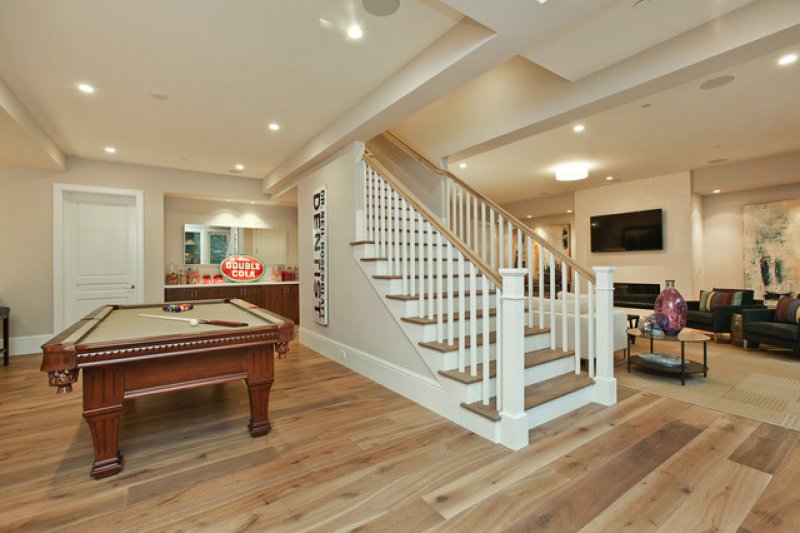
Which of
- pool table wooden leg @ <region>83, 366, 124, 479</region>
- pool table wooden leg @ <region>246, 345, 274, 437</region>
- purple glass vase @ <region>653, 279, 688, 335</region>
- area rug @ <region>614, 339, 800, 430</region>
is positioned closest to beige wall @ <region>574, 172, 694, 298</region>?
area rug @ <region>614, 339, 800, 430</region>

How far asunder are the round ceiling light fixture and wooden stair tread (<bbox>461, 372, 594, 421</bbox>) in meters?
2.65

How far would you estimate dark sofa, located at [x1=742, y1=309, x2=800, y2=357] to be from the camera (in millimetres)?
4406

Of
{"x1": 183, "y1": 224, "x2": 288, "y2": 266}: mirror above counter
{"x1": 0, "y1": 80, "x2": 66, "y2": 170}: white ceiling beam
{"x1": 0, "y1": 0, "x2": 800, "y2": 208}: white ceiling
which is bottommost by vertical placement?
{"x1": 183, "y1": 224, "x2": 288, "y2": 266}: mirror above counter

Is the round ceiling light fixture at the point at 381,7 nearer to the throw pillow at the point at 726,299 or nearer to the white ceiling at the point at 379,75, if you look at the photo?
the white ceiling at the point at 379,75

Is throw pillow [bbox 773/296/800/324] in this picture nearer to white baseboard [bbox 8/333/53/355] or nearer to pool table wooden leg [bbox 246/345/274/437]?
pool table wooden leg [bbox 246/345/274/437]

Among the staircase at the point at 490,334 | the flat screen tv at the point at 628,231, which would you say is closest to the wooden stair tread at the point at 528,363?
the staircase at the point at 490,334

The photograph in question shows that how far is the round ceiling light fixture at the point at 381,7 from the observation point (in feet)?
7.37

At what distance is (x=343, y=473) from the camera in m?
2.08

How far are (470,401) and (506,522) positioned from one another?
965mm

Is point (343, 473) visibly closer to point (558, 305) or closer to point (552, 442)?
point (552, 442)

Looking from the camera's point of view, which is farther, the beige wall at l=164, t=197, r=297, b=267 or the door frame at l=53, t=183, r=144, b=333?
the beige wall at l=164, t=197, r=297, b=267

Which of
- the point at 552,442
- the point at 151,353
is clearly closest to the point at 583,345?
the point at 552,442

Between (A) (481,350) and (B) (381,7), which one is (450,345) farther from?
(B) (381,7)

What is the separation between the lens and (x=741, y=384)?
11.5 feet
